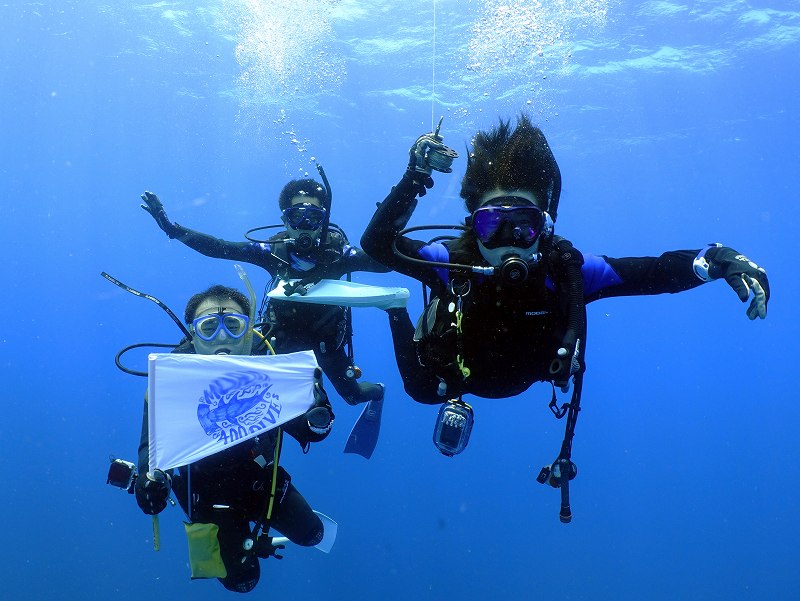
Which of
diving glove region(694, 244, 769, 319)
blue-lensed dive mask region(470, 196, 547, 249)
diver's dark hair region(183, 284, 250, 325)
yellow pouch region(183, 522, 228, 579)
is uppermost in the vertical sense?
blue-lensed dive mask region(470, 196, 547, 249)

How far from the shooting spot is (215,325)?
487 centimetres

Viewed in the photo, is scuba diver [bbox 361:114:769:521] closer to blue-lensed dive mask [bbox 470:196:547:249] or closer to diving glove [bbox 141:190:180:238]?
blue-lensed dive mask [bbox 470:196:547:249]

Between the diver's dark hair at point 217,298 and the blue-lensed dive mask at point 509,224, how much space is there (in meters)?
2.61

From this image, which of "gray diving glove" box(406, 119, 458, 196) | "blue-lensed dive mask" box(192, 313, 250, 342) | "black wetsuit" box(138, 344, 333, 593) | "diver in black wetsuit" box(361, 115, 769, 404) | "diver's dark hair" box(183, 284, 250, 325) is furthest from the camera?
"diver's dark hair" box(183, 284, 250, 325)

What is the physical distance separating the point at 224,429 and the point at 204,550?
46.2 inches

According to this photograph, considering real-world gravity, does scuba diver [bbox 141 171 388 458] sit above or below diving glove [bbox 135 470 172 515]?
above

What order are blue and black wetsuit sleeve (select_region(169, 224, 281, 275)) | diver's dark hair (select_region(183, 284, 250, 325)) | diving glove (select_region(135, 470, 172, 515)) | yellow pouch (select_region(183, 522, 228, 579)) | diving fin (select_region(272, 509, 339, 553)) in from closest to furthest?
diving glove (select_region(135, 470, 172, 515))
yellow pouch (select_region(183, 522, 228, 579))
diver's dark hair (select_region(183, 284, 250, 325))
diving fin (select_region(272, 509, 339, 553))
blue and black wetsuit sleeve (select_region(169, 224, 281, 275))

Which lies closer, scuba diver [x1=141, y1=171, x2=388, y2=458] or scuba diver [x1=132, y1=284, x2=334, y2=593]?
scuba diver [x1=132, y1=284, x2=334, y2=593]

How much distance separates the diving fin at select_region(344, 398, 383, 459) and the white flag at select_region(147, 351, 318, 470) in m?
4.26

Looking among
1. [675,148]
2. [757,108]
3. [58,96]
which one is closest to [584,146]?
[675,148]

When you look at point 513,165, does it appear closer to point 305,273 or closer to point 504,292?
point 504,292

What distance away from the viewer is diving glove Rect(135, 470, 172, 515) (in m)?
4.38

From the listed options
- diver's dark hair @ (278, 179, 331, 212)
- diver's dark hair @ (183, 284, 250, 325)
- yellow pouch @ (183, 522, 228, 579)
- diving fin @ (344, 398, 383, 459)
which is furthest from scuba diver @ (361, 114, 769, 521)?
diving fin @ (344, 398, 383, 459)

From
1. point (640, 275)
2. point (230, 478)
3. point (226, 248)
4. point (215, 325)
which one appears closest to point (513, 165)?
point (640, 275)
